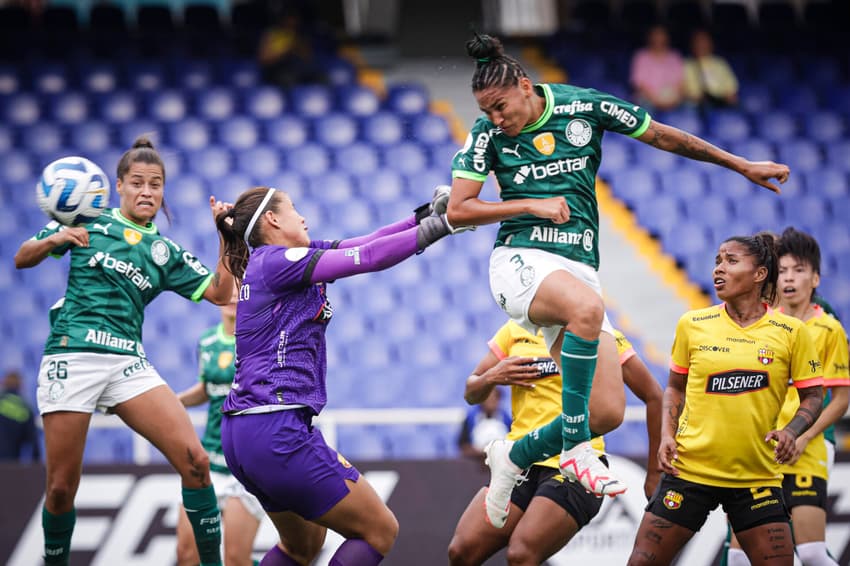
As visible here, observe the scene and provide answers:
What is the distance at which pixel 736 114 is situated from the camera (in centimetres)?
1477

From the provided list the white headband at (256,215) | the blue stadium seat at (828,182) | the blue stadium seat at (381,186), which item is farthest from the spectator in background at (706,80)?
the white headband at (256,215)

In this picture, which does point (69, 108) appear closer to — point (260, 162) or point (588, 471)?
point (260, 162)

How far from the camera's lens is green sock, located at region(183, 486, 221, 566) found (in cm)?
579

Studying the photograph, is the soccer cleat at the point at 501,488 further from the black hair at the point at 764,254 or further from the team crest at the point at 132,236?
the team crest at the point at 132,236

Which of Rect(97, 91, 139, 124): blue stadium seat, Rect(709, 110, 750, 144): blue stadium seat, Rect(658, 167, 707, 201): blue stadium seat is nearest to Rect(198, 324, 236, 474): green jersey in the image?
Rect(97, 91, 139, 124): blue stadium seat

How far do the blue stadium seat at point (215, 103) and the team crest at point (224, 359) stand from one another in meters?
7.30

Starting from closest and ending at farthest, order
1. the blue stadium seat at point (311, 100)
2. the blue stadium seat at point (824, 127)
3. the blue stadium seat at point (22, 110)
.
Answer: the blue stadium seat at point (22, 110) → the blue stadium seat at point (311, 100) → the blue stadium seat at point (824, 127)

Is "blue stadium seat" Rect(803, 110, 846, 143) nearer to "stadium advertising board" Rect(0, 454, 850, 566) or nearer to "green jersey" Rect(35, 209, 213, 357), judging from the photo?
"stadium advertising board" Rect(0, 454, 850, 566)

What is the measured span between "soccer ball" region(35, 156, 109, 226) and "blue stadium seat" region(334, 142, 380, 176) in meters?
8.10

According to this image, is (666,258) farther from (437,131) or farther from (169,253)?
(169,253)

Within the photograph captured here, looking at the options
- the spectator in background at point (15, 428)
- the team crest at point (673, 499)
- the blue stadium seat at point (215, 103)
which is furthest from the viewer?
the blue stadium seat at point (215, 103)

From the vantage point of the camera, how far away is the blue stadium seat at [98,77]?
14266 mm

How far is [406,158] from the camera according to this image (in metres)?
14.1

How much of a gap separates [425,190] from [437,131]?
3.88 ft
